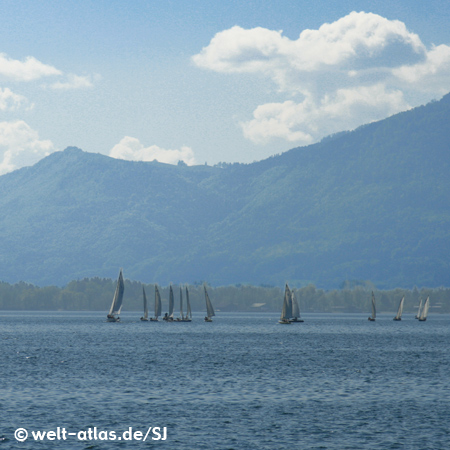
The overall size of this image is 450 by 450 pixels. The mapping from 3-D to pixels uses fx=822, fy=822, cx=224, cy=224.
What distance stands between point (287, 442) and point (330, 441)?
2.99 meters

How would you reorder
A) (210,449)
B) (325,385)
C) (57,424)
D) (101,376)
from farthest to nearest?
(101,376) → (325,385) → (57,424) → (210,449)

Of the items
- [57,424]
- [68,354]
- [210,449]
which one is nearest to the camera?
[210,449]

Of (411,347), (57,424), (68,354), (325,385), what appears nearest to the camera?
(57,424)

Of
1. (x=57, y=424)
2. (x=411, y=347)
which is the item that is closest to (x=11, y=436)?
(x=57, y=424)

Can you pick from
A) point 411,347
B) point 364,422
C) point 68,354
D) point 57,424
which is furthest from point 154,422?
point 411,347

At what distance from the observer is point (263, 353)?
133m

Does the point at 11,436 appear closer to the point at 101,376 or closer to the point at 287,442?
the point at 287,442

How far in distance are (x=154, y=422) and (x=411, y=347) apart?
102406 mm

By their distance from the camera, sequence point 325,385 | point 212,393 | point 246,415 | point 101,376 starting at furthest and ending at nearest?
point 101,376 → point 325,385 → point 212,393 → point 246,415

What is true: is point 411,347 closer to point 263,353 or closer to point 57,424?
point 263,353

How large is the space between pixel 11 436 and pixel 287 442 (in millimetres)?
19034

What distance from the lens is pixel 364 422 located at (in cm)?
6366

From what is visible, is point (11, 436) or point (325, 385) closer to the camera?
point (11, 436)

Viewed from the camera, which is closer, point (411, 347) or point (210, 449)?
point (210, 449)
